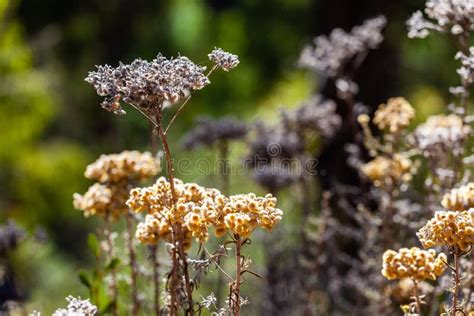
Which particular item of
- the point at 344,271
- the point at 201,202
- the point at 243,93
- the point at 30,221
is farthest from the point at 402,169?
the point at 30,221

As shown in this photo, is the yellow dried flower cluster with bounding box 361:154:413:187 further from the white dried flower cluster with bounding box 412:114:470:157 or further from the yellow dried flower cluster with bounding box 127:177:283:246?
the yellow dried flower cluster with bounding box 127:177:283:246

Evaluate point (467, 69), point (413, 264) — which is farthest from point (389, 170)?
point (413, 264)

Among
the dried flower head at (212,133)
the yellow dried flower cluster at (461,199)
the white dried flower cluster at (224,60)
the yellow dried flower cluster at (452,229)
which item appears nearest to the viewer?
the yellow dried flower cluster at (452,229)

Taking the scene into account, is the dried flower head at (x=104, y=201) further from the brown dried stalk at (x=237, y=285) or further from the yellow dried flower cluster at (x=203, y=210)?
the brown dried stalk at (x=237, y=285)

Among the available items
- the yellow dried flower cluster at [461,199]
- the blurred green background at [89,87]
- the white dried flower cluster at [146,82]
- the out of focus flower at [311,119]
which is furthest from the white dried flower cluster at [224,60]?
the blurred green background at [89,87]

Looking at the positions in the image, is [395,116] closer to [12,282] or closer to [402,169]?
[402,169]
